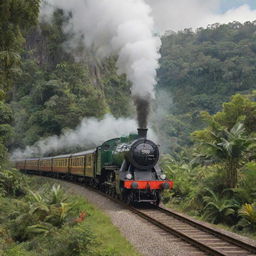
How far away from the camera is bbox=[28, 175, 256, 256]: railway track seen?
21.4ft

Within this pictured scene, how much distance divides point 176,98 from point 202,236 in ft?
198

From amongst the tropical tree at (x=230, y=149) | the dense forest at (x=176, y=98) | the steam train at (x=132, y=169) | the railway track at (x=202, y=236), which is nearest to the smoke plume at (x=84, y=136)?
the dense forest at (x=176, y=98)

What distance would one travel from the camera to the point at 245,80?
6253cm

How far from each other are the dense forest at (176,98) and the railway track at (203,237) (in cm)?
161

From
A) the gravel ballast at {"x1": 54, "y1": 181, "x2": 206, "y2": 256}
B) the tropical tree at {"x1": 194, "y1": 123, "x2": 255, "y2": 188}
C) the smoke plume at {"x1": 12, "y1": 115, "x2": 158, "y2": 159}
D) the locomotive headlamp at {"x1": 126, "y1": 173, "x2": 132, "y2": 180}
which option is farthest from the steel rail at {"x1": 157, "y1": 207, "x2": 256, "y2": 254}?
the smoke plume at {"x1": 12, "y1": 115, "x2": 158, "y2": 159}

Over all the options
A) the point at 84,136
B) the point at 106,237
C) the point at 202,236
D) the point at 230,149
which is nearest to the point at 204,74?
the point at 84,136

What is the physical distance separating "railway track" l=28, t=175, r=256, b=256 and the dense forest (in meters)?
1.60

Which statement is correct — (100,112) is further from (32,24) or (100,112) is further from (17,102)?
(32,24)

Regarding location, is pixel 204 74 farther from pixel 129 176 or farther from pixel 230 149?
pixel 129 176

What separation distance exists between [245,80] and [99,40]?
50343 millimetres

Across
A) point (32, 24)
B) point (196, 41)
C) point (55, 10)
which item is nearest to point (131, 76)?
point (32, 24)

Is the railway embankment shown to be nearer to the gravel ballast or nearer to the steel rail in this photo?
the gravel ballast

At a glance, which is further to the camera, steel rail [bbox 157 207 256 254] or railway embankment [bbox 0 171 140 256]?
steel rail [bbox 157 207 256 254]

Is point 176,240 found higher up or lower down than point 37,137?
lower down
